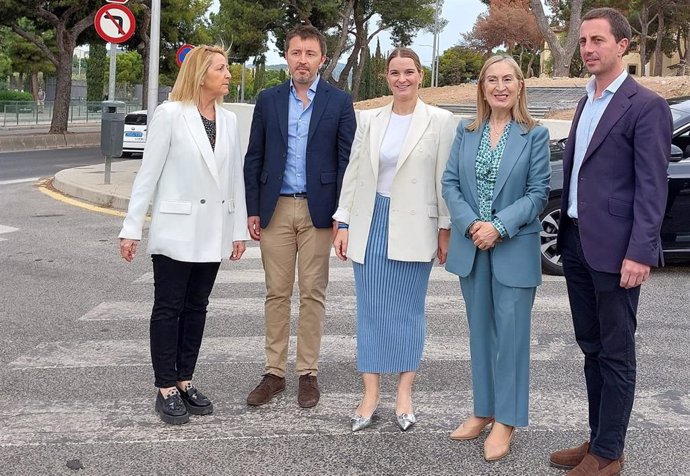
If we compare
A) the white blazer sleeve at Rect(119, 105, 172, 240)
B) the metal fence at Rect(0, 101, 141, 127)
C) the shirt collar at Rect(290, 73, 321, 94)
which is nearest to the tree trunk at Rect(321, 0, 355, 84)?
the metal fence at Rect(0, 101, 141, 127)

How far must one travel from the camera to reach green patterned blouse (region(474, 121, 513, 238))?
3.73 meters

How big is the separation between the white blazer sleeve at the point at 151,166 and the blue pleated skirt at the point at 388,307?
3.46 ft

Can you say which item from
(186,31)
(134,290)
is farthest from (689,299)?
(186,31)

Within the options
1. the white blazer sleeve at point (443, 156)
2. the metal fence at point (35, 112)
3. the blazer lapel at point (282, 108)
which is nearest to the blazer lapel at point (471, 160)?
the white blazer sleeve at point (443, 156)

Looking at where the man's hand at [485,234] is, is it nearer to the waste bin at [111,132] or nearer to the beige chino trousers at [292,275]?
the beige chino trousers at [292,275]

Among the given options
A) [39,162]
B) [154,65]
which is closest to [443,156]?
[154,65]

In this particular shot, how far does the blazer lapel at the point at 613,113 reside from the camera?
3334 mm

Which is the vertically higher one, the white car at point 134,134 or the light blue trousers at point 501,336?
the white car at point 134,134

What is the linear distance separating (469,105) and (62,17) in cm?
1435

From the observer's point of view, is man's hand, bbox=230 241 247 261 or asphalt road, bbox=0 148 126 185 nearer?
man's hand, bbox=230 241 247 261

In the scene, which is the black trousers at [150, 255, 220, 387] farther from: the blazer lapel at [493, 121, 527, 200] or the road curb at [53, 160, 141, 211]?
the road curb at [53, 160, 141, 211]

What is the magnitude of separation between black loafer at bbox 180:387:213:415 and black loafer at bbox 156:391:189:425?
0.08 metres

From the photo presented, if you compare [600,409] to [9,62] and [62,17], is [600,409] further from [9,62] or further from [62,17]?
[9,62]

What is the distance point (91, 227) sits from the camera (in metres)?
10.2
